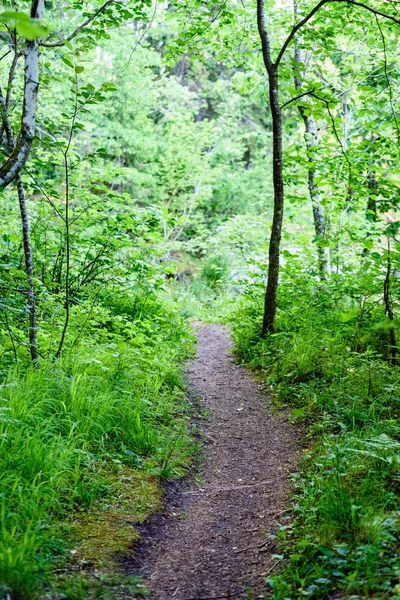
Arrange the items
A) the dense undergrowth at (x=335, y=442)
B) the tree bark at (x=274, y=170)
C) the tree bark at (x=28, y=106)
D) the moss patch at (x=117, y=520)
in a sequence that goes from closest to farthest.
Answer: the dense undergrowth at (x=335, y=442)
the moss patch at (x=117, y=520)
the tree bark at (x=28, y=106)
the tree bark at (x=274, y=170)

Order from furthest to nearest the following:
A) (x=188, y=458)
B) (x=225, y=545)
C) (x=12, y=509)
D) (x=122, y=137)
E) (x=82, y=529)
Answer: (x=122, y=137)
(x=188, y=458)
(x=225, y=545)
(x=82, y=529)
(x=12, y=509)

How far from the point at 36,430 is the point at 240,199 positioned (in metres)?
17.0

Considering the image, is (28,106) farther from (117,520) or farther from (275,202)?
(275,202)

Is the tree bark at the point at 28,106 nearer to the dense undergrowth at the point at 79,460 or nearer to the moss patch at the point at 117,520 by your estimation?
the dense undergrowth at the point at 79,460

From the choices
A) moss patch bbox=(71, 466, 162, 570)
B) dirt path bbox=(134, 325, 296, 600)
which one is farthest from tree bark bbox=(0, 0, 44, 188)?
dirt path bbox=(134, 325, 296, 600)

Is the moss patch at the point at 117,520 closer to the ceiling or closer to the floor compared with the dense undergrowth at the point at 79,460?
closer to the floor

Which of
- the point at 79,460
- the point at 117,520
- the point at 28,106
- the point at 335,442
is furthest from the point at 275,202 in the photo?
the point at 117,520

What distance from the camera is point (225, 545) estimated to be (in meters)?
3.41

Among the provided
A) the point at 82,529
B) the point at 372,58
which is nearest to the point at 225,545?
the point at 82,529

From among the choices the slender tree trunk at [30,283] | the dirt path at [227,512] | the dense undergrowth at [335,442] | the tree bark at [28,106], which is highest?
the tree bark at [28,106]

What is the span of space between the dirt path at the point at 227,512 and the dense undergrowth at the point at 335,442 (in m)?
0.21

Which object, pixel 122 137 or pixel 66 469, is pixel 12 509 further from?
pixel 122 137

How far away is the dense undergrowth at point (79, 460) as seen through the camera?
2.75 m

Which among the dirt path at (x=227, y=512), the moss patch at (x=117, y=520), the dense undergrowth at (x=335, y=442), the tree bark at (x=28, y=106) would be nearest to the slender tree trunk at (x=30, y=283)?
the tree bark at (x=28, y=106)
